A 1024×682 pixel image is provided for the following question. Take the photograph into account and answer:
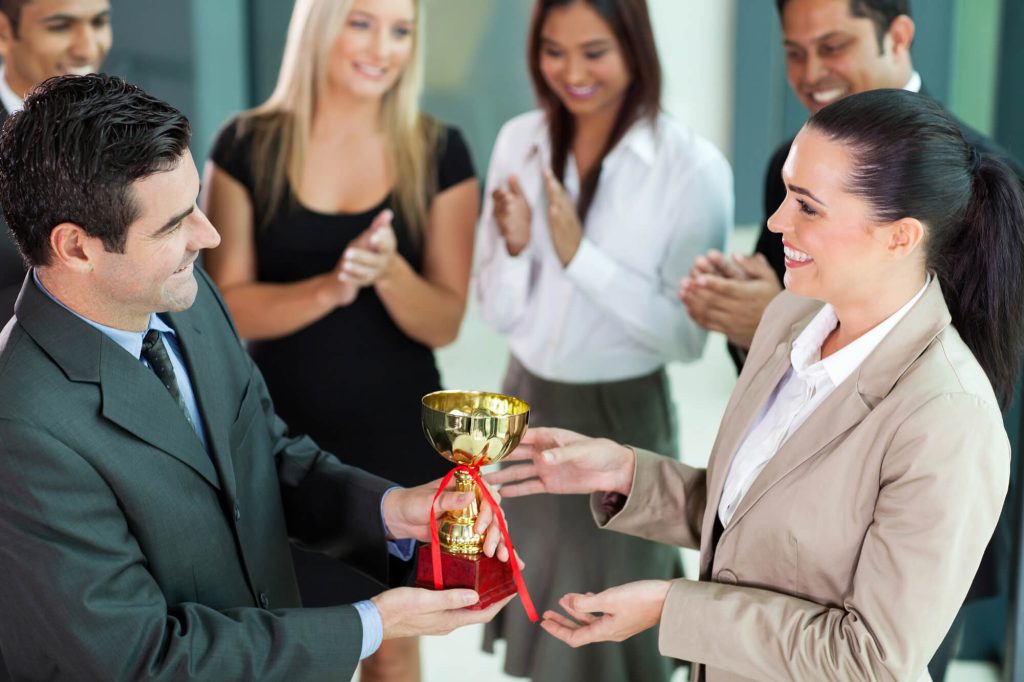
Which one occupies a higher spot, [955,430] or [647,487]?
[955,430]

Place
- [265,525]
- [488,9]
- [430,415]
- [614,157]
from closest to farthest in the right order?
[430,415] → [265,525] → [614,157] → [488,9]

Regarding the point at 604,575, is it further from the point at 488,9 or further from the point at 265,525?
the point at 488,9

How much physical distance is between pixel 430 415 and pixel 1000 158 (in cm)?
99

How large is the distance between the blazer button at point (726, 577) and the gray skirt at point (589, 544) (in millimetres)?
1204

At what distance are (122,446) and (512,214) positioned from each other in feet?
5.34

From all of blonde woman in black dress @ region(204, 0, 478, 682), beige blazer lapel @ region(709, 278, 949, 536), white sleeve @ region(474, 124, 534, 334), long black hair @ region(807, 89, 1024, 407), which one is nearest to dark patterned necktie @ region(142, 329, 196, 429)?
beige blazer lapel @ region(709, 278, 949, 536)

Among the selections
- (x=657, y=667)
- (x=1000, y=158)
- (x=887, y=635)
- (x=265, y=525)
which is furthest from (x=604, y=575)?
(x=1000, y=158)

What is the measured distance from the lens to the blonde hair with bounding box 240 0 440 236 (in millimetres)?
2988

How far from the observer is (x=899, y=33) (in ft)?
8.45

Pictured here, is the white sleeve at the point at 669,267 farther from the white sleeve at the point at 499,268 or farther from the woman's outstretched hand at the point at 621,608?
the woman's outstretched hand at the point at 621,608

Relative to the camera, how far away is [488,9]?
320 centimetres

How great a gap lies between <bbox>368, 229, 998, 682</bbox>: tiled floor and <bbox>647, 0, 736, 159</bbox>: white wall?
0.78m

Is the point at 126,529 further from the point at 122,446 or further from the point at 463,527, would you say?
the point at 463,527

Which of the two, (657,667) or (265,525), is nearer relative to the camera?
(265,525)
